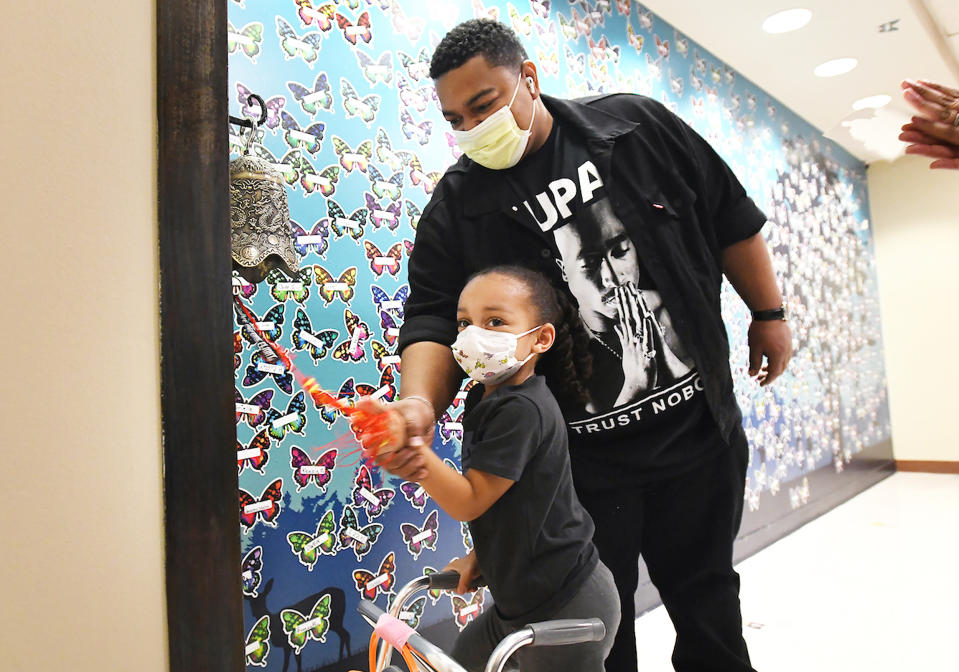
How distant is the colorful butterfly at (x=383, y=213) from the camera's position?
6.30 ft

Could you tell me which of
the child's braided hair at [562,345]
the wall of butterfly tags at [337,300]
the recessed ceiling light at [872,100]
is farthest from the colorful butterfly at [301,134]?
the recessed ceiling light at [872,100]

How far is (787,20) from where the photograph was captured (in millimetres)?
3588

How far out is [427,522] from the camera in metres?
1.98

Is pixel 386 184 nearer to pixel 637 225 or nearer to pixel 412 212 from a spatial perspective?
pixel 412 212

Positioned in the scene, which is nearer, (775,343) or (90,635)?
(90,635)

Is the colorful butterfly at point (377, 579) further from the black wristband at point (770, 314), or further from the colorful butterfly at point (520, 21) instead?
the colorful butterfly at point (520, 21)

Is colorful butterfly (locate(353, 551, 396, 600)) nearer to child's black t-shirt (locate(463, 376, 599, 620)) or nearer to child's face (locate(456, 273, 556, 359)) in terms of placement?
child's black t-shirt (locate(463, 376, 599, 620))

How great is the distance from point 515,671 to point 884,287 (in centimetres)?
656

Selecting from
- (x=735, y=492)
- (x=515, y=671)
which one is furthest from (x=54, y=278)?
(x=735, y=492)

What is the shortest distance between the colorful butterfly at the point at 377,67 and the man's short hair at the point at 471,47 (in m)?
0.69

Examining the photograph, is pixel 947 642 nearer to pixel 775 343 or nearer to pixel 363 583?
pixel 775 343

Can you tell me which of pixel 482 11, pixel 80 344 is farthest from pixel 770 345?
pixel 482 11

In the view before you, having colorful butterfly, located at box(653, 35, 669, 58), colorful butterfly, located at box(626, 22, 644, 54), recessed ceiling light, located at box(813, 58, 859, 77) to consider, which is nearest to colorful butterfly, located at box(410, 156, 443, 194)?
colorful butterfly, located at box(626, 22, 644, 54)

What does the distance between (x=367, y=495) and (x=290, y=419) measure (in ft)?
1.07
